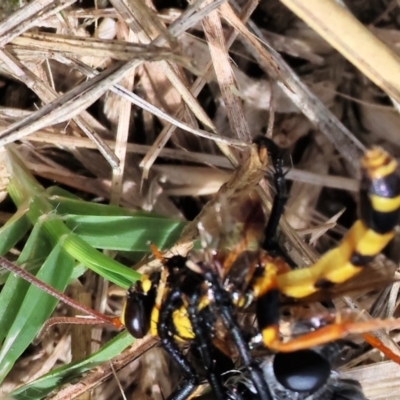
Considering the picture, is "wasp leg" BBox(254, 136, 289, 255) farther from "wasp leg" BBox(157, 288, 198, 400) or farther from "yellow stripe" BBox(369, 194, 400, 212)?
"yellow stripe" BBox(369, 194, 400, 212)

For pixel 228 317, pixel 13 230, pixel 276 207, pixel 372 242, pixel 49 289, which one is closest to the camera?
pixel 372 242

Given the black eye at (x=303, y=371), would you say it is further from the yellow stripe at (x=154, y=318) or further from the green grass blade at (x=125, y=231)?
the green grass blade at (x=125, y=231)

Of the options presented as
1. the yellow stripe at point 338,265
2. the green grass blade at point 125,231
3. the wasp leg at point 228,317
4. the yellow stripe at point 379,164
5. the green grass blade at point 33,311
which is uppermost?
the yellow stripe at point 379,164

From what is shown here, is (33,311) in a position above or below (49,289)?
below

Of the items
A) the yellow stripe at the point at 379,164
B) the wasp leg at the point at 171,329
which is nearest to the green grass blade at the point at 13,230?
the wasp leg at the point at 171,329

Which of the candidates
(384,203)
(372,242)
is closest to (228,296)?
(372,242)

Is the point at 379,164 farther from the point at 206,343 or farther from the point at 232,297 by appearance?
the point at 206,343
